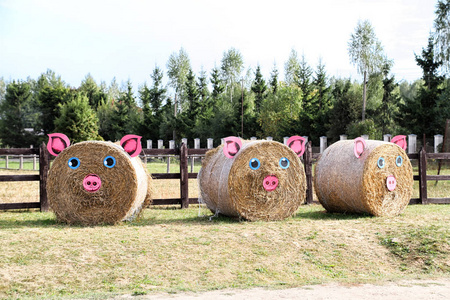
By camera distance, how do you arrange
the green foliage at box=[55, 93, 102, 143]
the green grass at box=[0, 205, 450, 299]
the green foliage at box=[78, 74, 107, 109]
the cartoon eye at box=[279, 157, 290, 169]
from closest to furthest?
the green grass at box=[0, 205, 450, 299]
the cartoon eye at box=[279, 157, 290, 169]
the green foliage at box=[55, 93, 102, 143]
the green foliage at box=[78, 74, 107, 109]

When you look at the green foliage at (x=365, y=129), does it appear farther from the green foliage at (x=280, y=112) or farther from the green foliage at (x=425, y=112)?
the green foliage at (x=280, y=112)

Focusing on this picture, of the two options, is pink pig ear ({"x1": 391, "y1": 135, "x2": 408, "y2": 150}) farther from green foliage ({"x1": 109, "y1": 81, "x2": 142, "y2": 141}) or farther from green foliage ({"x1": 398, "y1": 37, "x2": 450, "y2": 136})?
green foliage ({"x1": 109, "y1": 81, "x2": 142, "y2": 141})

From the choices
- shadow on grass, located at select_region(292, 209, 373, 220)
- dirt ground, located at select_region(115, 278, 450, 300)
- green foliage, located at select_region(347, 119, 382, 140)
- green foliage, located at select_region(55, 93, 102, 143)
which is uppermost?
green foliage, located at select_region(55, 93, 102, 143)

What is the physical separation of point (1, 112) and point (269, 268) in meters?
50.6

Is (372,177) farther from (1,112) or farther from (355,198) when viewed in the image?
(1,112)

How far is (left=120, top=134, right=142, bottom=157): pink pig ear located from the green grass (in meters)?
1.34

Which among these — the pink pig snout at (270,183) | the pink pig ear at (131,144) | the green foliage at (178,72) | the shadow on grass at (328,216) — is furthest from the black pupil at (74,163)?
the green foliage at (178,72)

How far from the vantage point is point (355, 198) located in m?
9.88

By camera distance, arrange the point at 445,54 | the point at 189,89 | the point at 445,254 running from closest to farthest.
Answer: the point at 445,254 < the point at 445,54 < the point at 189,89

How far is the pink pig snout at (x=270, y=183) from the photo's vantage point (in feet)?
30.3

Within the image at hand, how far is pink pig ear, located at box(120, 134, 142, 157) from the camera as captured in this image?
9164 mm

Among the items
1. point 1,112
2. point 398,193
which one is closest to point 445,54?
point 398,193

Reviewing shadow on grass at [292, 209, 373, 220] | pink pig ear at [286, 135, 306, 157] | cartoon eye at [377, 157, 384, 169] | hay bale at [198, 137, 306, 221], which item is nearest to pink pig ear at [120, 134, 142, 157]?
hay bale at [198, 137, 306, 221]

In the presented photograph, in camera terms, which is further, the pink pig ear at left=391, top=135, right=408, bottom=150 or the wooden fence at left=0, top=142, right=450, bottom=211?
the pink pig ear at left=391, top=135, right=408, bottom=150
